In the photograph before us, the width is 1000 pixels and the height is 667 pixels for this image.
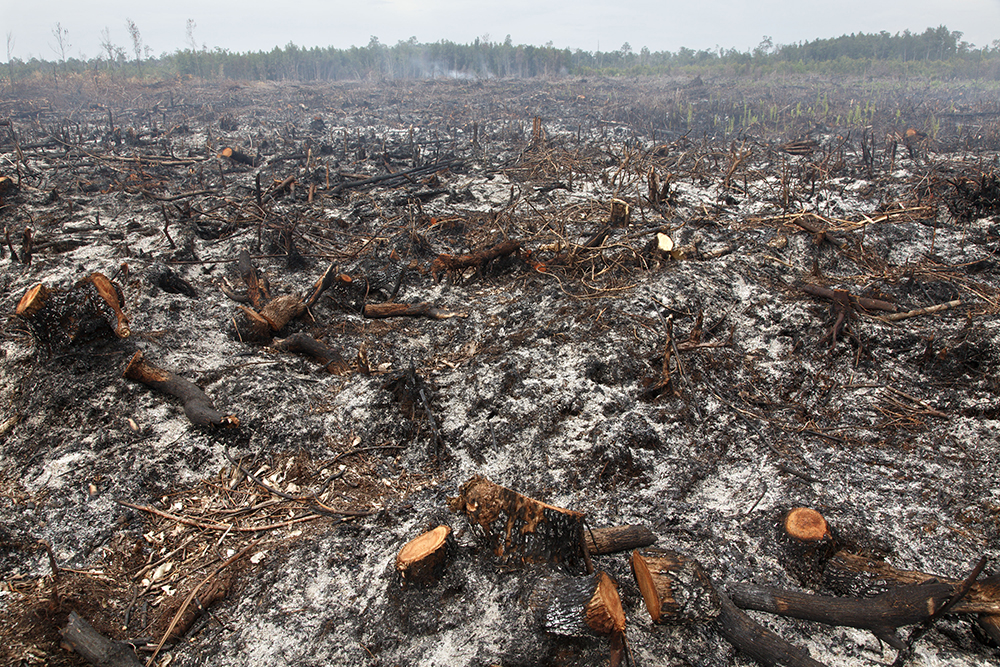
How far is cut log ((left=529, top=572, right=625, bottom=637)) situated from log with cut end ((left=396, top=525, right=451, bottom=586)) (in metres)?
0.50

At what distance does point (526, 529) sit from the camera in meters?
2.29

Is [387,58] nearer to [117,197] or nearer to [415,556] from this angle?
[117,197]

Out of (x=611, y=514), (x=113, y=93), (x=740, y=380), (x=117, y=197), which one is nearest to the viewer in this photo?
(x=611, y=514)

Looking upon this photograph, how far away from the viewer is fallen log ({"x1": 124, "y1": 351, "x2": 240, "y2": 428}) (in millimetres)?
3047

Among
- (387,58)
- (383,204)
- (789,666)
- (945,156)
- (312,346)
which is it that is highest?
(387,58)

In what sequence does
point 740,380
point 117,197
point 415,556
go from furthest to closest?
point 117,197 → point 740,380 → point 415,556

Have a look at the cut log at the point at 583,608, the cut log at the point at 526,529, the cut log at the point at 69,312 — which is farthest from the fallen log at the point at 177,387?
the cut log at the point at 583,608

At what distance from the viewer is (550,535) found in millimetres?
2264

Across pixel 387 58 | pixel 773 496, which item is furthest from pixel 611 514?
pixel 387 58

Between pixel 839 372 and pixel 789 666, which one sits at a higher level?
pixel 839 372

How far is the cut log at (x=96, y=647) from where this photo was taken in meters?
1.88

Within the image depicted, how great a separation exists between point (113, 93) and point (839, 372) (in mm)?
28685

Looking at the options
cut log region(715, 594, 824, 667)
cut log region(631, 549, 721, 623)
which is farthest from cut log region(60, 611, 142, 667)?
cut log region(715, 594, 824, 667)

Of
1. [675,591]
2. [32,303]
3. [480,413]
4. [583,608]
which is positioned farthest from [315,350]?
[675,591]
